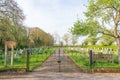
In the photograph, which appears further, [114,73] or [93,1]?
[93,1]

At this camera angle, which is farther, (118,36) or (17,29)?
(17,29)

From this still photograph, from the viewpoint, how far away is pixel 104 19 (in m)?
25.0

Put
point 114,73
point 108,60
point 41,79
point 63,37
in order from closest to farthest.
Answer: point 41,79 → point 114,73 → point 108,60 → point 63,37

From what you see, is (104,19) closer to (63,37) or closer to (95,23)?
(95,23)

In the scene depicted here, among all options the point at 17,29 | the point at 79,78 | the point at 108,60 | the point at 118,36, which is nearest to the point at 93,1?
the point at 118,36

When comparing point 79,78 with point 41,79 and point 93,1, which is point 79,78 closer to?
point 41,79

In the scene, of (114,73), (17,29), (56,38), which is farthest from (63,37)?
(114,73)

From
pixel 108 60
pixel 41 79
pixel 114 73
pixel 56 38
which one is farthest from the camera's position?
pixel 56 38

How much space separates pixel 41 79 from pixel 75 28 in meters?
11.9

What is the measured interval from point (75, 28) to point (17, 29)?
7.11m

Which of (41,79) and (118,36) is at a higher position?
(118,36)

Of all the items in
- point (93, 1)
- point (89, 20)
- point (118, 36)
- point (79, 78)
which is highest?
point (93, 1)

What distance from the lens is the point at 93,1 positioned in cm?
2497

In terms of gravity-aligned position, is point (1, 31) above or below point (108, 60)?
above
